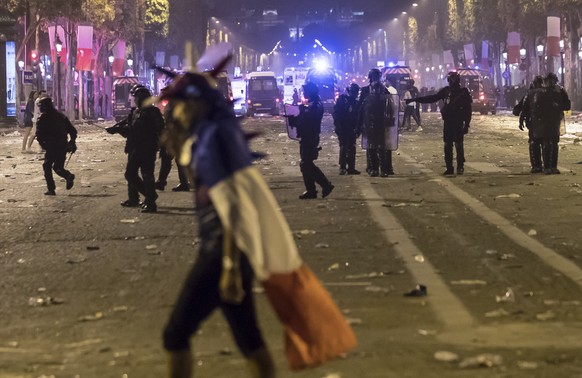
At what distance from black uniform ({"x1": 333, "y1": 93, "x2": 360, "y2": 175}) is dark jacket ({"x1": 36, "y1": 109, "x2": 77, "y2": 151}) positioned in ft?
17.7

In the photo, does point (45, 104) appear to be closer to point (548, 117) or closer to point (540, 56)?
point (548, 117)

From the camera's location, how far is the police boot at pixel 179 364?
612 centimetres

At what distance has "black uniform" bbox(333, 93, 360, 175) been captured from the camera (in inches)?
961

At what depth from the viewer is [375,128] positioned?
2389 cm

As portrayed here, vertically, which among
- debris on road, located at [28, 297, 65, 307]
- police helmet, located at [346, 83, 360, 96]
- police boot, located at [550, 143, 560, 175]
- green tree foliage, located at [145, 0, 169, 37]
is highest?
green tree foliage, located at [145, 0, 169, 37]

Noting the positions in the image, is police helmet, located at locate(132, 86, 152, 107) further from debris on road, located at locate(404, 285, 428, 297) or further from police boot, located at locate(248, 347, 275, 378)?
police boot, located at locate(248, 347, 275, 378)

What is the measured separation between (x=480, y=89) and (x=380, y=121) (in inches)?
1980

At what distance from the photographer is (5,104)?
63438 millimetres

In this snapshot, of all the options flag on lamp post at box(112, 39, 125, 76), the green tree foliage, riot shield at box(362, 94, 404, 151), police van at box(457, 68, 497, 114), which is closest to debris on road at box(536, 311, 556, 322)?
riot shield at box(362, 94, 404, 151)

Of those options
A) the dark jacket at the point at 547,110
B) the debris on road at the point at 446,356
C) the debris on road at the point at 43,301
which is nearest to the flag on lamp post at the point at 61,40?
the dark jacket at the point at 547,110

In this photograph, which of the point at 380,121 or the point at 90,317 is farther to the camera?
the point at 380,121

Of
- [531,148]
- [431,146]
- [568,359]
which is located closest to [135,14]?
[431,146]

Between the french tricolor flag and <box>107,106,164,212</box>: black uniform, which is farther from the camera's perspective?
<box>107,106,164,212</box>: black uniform

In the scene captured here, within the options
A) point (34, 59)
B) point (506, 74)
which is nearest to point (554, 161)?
point (34, 59)
